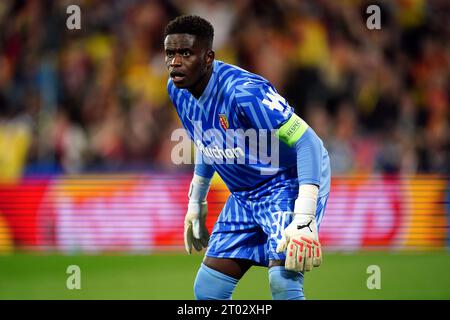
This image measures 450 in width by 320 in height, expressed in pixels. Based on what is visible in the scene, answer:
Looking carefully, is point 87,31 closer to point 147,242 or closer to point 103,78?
point 103,78

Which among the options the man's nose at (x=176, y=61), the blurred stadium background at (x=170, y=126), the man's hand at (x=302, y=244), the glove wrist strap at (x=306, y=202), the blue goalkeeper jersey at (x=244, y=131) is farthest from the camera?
the blurred stadium background at (x=170, y=126)

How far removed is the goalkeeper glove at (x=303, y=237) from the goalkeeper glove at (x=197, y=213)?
1.11 metres

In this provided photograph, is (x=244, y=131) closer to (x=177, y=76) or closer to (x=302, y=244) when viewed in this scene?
(x=177, y=76)

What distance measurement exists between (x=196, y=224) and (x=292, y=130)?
1290 millimetres

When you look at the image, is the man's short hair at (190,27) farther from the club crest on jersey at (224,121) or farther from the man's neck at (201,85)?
the club crest on jersey at (224,121)

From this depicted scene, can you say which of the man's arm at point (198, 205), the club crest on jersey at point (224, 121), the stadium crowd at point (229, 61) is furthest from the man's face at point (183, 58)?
the stadium crowd at point (229, 61)

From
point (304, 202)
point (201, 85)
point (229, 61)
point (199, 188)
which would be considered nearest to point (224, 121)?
point (201, 85)

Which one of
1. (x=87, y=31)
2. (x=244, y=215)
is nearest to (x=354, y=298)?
(x=244, y=215)

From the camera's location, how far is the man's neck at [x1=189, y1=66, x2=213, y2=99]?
16.1 ft

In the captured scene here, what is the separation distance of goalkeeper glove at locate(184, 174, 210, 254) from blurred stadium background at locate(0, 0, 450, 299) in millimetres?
3486

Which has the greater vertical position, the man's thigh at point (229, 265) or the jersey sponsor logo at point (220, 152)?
the jersey sponsor logo at point (220, 152)

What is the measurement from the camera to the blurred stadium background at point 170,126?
10.6 m

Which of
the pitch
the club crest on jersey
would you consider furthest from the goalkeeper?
the pitch

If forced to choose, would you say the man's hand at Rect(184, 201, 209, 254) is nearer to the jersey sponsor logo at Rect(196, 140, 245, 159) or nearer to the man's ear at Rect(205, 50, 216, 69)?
the jersey sponsor logo at Rect(196, 140, 245, 159)
